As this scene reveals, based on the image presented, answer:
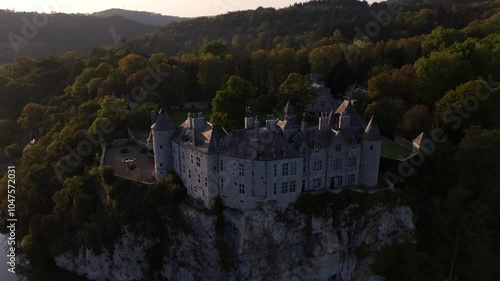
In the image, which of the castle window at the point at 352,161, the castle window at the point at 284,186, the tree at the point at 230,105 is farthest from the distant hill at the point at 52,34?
the castle window at the point at 352,161

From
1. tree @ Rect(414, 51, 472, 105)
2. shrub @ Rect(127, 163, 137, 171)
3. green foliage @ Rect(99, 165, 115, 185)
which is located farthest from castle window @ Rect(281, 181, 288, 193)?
tree @ Rect(414, 51, 472, 105)

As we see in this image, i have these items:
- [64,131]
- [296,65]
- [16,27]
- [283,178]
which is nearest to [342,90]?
[296,65]

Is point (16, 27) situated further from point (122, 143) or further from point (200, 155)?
point (200, 155)

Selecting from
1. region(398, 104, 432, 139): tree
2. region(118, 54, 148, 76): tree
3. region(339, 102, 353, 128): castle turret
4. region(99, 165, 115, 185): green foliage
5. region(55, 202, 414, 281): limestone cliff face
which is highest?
region(118, 54, 148, 76): tree

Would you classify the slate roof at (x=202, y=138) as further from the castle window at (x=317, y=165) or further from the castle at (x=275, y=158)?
the castle window at (x=317, y=165)

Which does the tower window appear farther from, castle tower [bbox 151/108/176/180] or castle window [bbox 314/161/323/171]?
castle tower [bbox 151/108/176/180]

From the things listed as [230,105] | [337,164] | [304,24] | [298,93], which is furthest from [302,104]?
[304,24]

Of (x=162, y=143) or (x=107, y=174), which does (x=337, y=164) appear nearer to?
(x=162, y=143)
